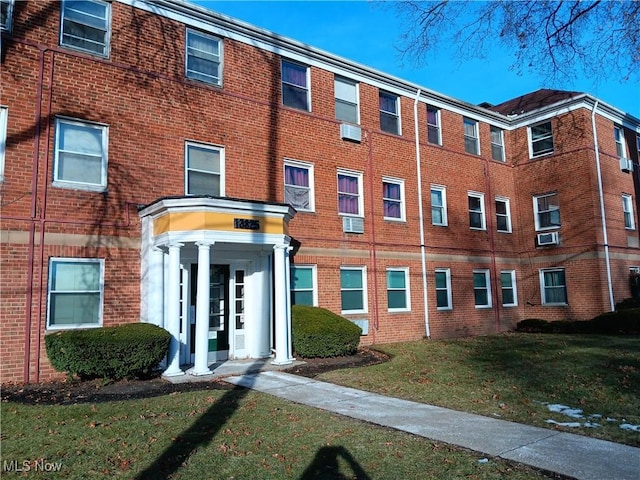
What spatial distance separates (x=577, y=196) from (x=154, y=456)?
61.2 feet

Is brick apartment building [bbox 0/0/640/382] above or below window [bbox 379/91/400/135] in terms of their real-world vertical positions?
below

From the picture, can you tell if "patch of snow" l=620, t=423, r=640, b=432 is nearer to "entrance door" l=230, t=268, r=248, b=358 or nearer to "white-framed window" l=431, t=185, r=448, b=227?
"entrance door" l=230, t=268, r=248, b=358

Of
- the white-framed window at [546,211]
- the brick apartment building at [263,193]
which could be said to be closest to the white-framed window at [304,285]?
the brick apartment building at [263,193]

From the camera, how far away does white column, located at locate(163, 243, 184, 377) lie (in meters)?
9.91

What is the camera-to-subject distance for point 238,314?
39.9 feet

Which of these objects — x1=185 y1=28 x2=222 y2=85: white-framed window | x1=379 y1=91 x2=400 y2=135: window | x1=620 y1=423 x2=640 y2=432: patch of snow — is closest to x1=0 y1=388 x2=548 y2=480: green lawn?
x1=620 y1=423 x2=640 y2=432: patch of snow

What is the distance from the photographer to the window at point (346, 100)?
618 inches

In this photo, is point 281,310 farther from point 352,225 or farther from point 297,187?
point 352,225

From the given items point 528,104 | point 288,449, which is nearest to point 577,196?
point 528,104

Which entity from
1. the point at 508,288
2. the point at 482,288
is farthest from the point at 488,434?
the point at 508,288

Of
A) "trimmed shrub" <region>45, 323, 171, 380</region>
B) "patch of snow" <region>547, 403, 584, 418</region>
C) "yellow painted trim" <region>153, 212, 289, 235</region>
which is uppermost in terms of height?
"yellow painted trim" <region>153, 212, 289, 235</region>

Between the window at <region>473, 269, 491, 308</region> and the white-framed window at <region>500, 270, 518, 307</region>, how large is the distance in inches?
38.2

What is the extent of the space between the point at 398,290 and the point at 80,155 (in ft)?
33.0

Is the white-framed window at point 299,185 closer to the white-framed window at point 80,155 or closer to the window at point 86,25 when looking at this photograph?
the white-framed window at point 80,155
